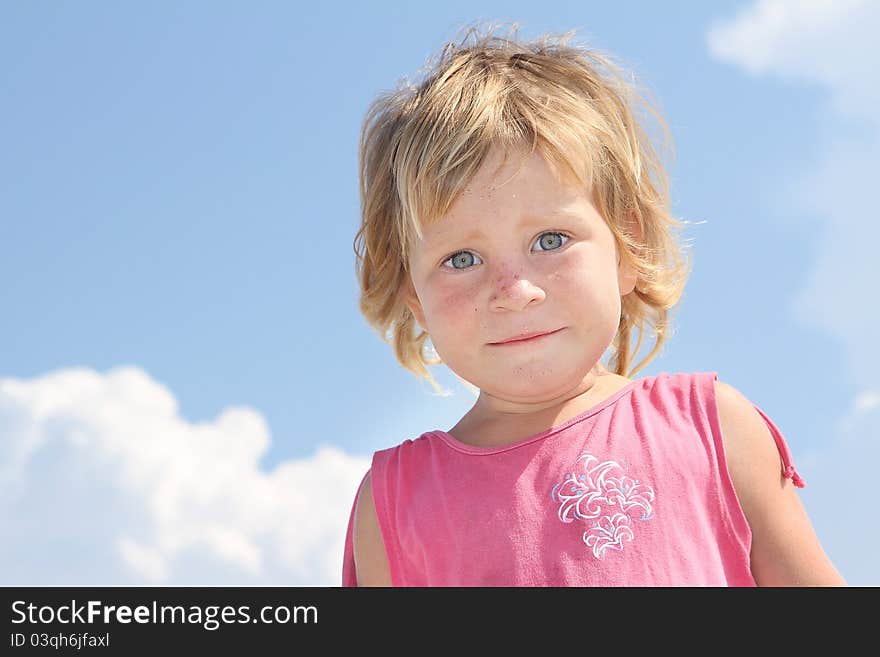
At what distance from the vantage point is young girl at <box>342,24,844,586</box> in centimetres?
247

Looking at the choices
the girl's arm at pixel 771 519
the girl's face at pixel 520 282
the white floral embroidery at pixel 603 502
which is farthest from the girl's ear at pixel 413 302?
the girl's arm at pixel 771 519

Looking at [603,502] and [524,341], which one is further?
[524,341]

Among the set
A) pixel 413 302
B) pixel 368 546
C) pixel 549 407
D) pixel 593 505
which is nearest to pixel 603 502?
pixel 593 505

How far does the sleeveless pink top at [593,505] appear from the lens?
2.42 m

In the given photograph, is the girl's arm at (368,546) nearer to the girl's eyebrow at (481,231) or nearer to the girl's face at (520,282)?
the girl's face at (520,282)

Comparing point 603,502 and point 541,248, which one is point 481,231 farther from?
point 603,502

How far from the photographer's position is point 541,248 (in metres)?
2.57

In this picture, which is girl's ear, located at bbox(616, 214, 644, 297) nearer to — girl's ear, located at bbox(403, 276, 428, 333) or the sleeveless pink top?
the sleeveless pink top

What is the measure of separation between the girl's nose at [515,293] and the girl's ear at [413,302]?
1.58ft

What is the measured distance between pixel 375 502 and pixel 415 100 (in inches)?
44.7

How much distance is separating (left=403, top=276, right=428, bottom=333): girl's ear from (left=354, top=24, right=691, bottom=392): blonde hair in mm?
24

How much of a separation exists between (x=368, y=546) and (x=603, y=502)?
69 cm
